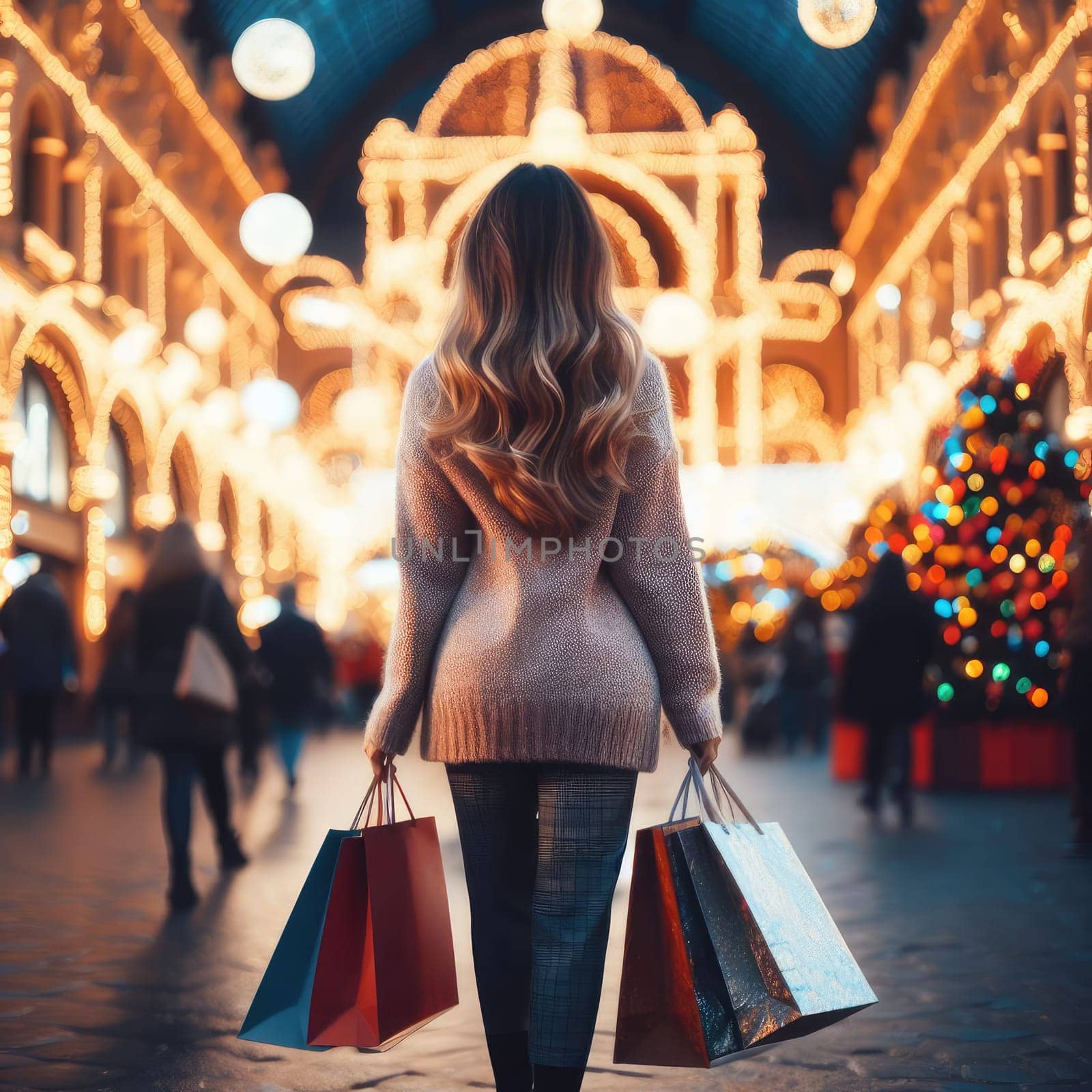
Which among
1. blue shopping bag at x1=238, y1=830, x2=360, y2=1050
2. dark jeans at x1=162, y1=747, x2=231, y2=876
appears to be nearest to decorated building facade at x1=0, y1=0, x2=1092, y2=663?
dark jeans at x1=162, y1=747, x2=231, y2=876

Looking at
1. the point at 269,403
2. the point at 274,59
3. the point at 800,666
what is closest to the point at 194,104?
the point at 269,403

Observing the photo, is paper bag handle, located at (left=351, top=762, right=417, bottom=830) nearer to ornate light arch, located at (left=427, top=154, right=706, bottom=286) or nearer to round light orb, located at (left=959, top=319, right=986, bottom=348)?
round light orb, located at (left=959, top=319, right=986, bottom=348)

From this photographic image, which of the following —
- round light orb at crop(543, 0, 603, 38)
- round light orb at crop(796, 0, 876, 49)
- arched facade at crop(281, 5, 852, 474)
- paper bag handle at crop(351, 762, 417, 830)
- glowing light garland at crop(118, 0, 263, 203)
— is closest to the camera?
paper bag handle at crop(351, 762, 417, 830)

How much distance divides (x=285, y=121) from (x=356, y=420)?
648 inches

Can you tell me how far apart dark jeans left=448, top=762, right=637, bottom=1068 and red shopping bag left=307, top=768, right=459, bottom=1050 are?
100 mm

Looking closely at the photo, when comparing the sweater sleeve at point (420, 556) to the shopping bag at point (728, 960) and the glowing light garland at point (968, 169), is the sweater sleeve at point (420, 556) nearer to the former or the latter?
the shopping bag at point (728, 960)

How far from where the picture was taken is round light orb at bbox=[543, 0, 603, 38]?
15.1m

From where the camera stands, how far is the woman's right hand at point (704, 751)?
8.86ft

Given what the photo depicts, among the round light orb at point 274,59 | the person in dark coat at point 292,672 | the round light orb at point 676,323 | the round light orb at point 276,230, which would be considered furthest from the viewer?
the round light orb at point 676,323

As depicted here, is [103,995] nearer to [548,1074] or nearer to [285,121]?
[548,1074]

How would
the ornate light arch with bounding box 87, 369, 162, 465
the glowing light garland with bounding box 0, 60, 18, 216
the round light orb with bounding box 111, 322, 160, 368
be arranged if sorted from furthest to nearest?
the ornate light arch with bounding box 87, 369, 162, 465, the round light orb with bounding box 111, 322, 160, 368, the glowing light garland with bounding box 0, 60, 18, 216

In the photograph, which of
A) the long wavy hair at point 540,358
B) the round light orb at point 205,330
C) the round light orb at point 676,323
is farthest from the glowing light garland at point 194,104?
the long wavy hair at point 540,358

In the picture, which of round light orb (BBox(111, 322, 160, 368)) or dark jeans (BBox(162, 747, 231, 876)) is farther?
round light orb (BBox(111, 322, 160, 368))

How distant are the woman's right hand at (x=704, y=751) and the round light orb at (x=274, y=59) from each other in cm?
1000
